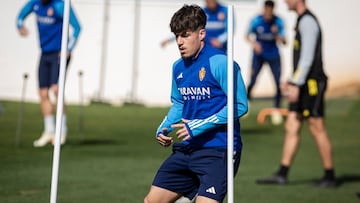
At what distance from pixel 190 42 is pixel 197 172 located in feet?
2.73

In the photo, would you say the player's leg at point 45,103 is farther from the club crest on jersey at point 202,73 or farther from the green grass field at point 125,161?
the club crest on jersey at point 202,73

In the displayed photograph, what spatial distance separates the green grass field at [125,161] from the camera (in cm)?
898

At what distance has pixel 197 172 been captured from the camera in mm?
5941

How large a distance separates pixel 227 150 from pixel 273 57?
10.7m

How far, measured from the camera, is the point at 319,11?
19797 mm

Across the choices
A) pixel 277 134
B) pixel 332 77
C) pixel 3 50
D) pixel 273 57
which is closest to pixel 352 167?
pixel 277 134

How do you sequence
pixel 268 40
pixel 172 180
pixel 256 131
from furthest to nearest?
pixel 268 40, pixel 256 131, pixel 172 180

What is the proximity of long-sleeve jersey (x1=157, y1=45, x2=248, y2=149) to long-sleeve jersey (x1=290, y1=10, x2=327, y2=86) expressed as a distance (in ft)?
12.0

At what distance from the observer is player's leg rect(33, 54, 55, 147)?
1248cm

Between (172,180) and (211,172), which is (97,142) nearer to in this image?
(172,180)

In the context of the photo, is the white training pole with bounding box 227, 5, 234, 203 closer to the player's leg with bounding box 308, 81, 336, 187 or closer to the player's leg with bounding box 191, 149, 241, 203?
the player's leg with bounding box 191, 149, 241, 203

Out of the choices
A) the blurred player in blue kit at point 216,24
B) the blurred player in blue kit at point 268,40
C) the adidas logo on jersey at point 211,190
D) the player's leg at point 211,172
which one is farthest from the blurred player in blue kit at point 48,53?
the adidas logo on jersey at point 211,190

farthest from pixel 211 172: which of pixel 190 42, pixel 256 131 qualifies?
pixel 256 131

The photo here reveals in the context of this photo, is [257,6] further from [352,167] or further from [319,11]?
[352,167]
